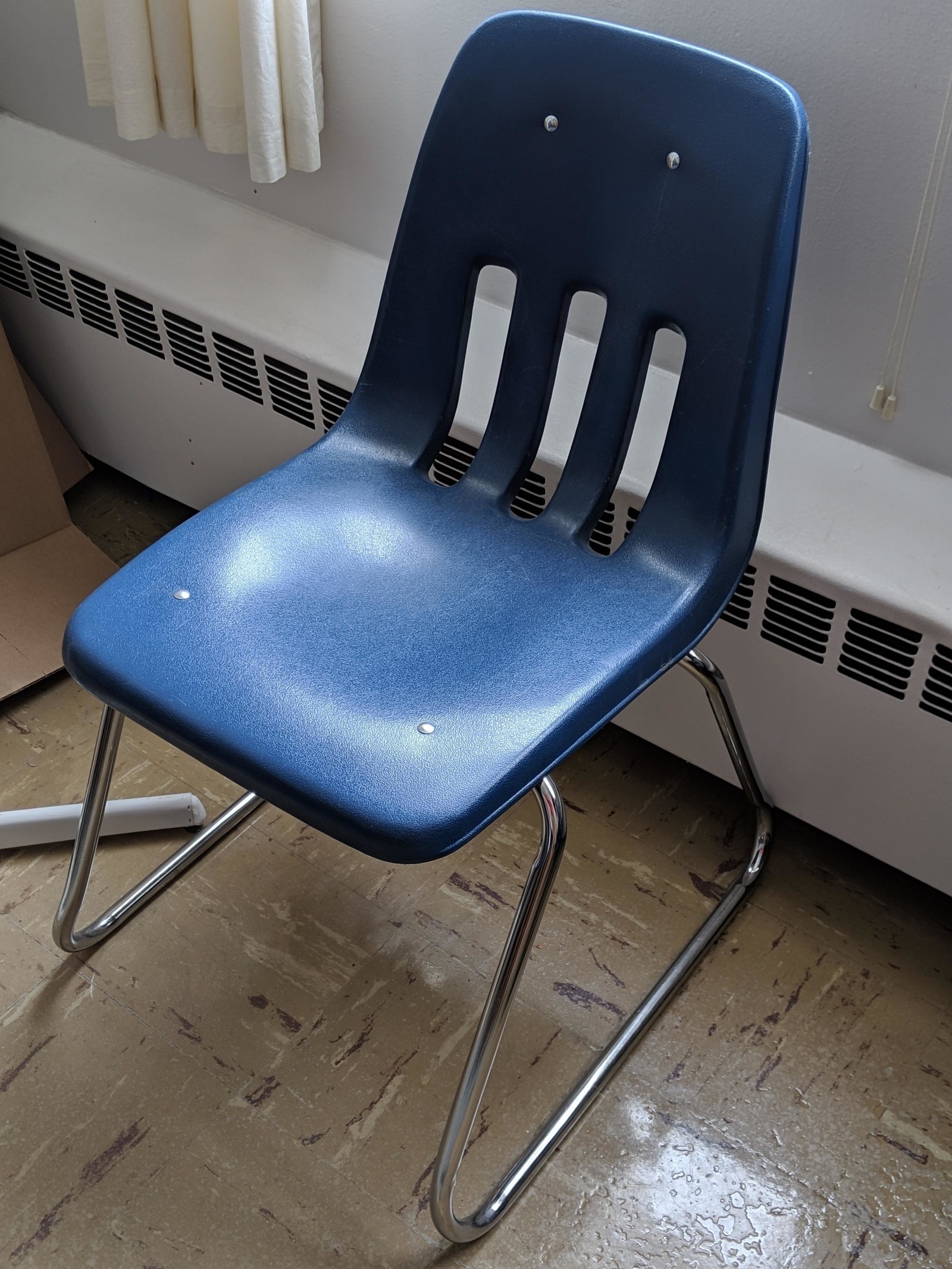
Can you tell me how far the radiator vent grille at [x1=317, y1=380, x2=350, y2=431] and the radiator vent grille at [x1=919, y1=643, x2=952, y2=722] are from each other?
2.39 feet

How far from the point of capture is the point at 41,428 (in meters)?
1.92

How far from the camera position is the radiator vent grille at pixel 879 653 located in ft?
3.99

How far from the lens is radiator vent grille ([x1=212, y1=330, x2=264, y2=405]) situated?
1597mm

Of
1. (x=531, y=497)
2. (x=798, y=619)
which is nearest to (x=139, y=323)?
(x=531, y=497)

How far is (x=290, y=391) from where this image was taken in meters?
1.58

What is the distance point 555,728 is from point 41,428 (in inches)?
49.3

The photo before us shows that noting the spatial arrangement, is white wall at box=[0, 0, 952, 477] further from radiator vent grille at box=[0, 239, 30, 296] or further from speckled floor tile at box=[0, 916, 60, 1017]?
speckled floor tile at box=[0, 916, 60, 1017]

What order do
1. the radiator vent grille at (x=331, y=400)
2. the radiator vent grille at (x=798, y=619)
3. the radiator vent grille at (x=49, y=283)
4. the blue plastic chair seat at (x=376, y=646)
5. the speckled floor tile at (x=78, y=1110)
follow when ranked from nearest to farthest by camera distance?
the blue plastic chair seat at (x=376, y=646) → the speckled floor tile at (x=78, y=1110) → the radiator vent grille at (x=798, y=619) → the radiator vent grille at (x=331, y=400) → the radiator vent grille at (x=49, y=283)

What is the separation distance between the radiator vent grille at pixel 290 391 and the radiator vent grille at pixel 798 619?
63 cm

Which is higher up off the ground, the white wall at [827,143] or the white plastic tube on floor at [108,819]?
the white wall at [827,143]

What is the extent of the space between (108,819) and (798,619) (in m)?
0.81

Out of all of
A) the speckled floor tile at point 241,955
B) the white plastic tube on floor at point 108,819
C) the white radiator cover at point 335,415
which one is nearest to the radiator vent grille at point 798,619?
the white radiator cover at point 335,415

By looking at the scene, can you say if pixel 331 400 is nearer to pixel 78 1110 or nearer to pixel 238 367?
pixel 238 367

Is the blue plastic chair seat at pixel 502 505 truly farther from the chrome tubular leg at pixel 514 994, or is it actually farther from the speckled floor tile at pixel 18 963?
the speckled floor tile at pixel 18 963
